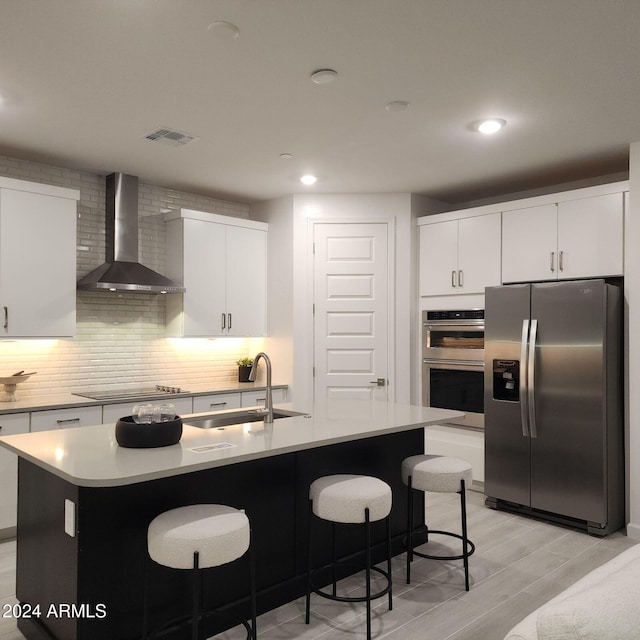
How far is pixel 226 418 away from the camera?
11.2 feet

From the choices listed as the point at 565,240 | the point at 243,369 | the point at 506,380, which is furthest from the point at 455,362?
the point at 243,369

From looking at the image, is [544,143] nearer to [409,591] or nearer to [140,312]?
[409,591]

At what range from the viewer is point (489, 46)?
8.63 ft

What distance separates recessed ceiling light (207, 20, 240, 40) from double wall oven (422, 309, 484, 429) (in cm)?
318

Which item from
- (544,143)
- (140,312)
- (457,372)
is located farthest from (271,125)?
(457,372)

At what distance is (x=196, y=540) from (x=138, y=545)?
18.0 inches

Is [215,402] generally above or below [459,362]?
below

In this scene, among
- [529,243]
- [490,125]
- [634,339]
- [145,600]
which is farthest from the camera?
[529,243]

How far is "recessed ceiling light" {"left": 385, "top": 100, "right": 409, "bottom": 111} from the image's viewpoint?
3.25 m

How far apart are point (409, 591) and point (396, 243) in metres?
3.20

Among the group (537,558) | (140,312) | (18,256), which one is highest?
(18,256)

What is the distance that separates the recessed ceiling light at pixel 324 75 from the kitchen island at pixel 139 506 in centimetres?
182

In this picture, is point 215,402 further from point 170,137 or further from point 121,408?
point 170,137

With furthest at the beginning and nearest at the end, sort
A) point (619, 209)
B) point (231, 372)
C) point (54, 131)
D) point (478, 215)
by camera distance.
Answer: point (231, 372)
point (478, 215)
point (619, 209)
point (54, 131)
